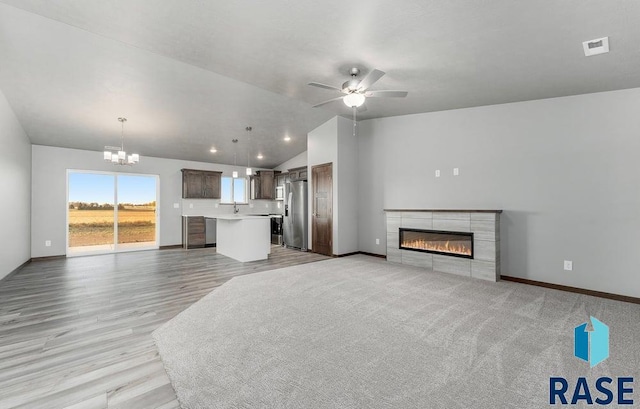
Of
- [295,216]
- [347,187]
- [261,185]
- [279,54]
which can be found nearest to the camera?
[279,54]

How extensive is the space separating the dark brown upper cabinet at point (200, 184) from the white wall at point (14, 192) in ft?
A: 9.93

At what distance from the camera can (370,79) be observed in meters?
3.09

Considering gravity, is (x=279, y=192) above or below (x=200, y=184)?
below

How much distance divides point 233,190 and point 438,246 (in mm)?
6419

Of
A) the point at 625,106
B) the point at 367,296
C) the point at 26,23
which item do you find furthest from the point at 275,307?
the point at 625,106

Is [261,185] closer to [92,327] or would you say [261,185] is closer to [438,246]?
[438,246]

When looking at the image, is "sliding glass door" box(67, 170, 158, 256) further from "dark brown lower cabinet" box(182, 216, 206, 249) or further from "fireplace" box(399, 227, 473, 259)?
"fireplace" box(399, 227, 473, 259)

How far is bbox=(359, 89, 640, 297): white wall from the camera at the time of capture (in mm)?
3451

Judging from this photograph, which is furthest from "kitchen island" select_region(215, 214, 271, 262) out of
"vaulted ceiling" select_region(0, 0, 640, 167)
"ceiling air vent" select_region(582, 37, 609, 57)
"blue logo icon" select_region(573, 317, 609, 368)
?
"ceiling air vent" select_region(582, 37, 609, 57)

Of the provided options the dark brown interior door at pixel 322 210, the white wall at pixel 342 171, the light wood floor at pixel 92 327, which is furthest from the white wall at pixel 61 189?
the white wall at pixel 342 171

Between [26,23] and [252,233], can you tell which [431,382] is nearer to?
[252,233]

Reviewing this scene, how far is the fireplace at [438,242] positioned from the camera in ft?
15.0

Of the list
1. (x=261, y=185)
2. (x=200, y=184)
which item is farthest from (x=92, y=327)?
(x=261, y=185)

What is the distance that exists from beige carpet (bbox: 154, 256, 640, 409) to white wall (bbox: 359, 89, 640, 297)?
0.57 meters
